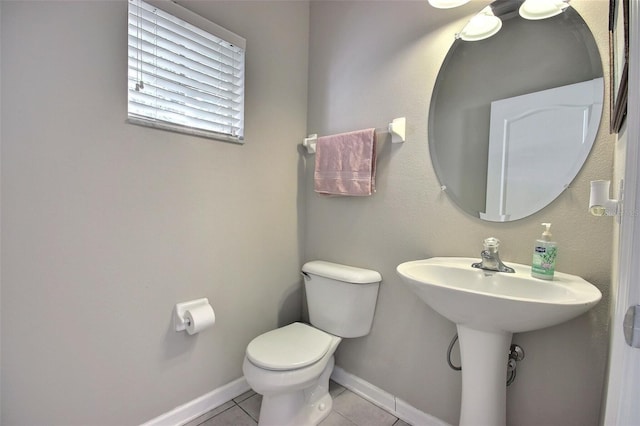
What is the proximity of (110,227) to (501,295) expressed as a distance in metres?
1.47

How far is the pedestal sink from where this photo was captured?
806mm

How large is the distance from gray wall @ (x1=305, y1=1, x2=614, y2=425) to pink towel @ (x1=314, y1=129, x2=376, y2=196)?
0.08 m

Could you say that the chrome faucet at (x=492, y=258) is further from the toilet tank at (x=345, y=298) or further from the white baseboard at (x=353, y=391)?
the white baseboard at (x=353, y=391)

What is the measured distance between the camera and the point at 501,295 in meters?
0.88

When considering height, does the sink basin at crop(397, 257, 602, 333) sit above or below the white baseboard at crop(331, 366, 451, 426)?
above

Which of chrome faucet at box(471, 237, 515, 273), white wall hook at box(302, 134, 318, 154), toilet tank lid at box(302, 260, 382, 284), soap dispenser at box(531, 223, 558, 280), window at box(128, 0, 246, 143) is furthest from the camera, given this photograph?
white wall hook at box(302, 134, 318, 154)

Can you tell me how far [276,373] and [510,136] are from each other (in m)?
1.38

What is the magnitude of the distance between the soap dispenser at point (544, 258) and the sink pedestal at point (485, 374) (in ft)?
0.79

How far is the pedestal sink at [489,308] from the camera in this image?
2.64ft

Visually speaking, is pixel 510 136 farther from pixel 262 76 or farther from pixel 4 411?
pixel 4 411

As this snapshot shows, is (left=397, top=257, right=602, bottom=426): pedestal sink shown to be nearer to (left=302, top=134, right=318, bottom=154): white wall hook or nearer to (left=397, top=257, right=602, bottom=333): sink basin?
(left=397, top=257, right=602, bottom=333): sink basin

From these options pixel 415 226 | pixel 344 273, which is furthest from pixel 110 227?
pixel 415 226

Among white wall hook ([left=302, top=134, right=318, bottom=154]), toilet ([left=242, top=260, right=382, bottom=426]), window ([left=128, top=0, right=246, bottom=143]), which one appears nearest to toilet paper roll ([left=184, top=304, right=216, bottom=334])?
toilet ([left=242, top=260, right=382, bottom=426])

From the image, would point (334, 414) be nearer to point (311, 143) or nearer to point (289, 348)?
point (289, 348)
